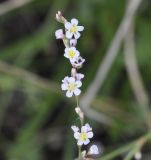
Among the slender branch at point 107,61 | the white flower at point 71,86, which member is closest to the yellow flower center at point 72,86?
→ the white flower at point 71,86

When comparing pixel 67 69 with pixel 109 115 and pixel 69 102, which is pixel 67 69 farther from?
pixel 109 115

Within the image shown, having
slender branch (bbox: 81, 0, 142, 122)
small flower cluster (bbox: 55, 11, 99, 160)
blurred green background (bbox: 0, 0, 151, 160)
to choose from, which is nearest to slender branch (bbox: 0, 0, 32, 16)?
blurred green background (bbox: 0, 0, 151, 160)

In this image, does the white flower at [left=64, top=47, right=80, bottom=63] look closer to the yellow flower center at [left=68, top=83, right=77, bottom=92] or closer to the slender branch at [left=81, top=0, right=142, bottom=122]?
the yellow flower center at [left=68, top=83, right=77, bottom=92]

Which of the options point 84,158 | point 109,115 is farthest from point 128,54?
point 84,158

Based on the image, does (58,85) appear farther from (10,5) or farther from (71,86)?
(71,86)

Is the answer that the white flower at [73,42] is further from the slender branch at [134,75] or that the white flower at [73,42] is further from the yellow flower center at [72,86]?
the slender branch at [134,75]

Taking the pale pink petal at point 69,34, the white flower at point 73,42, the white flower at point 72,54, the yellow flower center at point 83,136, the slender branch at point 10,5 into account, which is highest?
the slender branch at point 10,5

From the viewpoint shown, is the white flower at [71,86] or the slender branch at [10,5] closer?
the white flower at [71,86]
